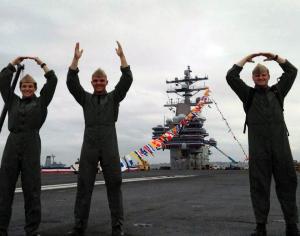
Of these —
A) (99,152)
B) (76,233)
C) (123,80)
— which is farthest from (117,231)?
(123,80)

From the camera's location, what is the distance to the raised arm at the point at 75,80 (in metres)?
4.95

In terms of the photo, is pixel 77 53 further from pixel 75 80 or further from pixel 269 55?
pixel 269 55

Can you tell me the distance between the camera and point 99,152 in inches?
191

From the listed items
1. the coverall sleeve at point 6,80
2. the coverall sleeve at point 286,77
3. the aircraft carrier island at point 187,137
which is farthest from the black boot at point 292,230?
the aircraft carrier island at point 187,137

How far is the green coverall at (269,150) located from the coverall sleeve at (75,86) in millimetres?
1880

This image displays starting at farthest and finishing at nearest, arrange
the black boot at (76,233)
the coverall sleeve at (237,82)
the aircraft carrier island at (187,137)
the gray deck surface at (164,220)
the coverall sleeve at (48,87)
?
the aircraft carrier island at (187,137)
the gray deck surface at (164,220)
the coverall sleeve at (237,82)
the coverall sleeve at (48,87)
the black boot at (76,233)

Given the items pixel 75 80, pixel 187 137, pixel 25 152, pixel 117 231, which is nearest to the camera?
pixel 25 152

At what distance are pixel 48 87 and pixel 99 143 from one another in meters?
0.91

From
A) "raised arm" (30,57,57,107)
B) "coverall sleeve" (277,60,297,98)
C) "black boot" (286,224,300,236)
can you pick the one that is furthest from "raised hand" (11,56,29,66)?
"black boot" (286,224,300,236)

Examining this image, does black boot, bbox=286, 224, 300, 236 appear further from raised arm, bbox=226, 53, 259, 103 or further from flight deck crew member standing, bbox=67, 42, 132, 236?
flight deck crew member standing, bbox=67, 42, 132, 236

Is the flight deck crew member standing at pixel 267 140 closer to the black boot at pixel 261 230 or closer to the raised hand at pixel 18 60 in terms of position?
the black boot at pixel 261 230

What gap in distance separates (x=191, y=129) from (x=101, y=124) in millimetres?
60458

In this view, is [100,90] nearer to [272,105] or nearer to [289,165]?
[272,105]

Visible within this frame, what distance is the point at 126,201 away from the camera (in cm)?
919
